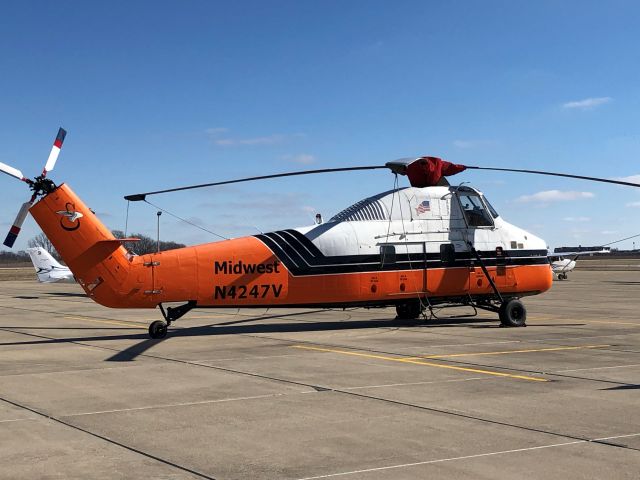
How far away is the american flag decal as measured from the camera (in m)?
21.6

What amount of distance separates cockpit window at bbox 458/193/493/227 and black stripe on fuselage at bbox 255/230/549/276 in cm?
98

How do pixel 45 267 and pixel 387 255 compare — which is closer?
pixel 387 255

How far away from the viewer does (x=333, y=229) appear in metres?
20.8

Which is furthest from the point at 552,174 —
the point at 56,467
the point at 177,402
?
the point at 56,467

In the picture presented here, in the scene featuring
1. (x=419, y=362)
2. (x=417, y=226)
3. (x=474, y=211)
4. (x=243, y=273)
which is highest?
(x=474, y=211)

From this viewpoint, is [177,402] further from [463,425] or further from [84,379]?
[463,425]

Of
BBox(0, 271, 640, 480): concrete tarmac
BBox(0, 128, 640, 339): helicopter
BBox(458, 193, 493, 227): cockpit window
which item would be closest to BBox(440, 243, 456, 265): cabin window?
BBox(0, 128, 640, 339): helicopter

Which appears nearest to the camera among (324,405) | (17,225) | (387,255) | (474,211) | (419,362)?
(324,405)

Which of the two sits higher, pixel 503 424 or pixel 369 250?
pixel 369 250

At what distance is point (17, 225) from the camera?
55.0ft

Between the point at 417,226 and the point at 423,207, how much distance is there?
636mm

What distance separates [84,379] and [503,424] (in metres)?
7.62

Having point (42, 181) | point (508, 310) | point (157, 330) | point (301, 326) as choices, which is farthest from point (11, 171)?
point (508, 310)

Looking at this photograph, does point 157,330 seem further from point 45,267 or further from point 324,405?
point 45,267
